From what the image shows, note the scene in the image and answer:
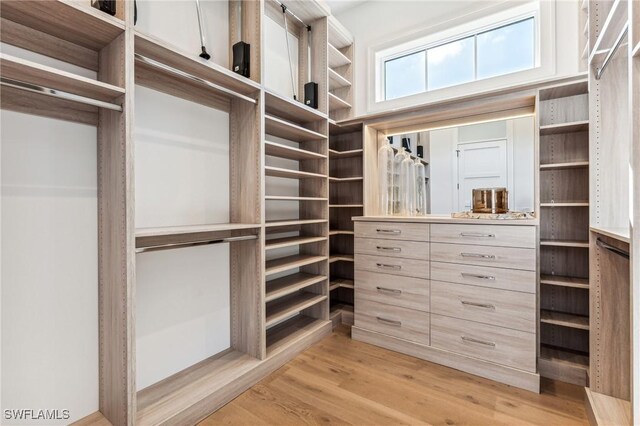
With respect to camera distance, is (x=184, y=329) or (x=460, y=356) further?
(x=460, y=356)

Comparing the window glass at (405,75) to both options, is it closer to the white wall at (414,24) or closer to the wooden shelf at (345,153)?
the white wall at (414,24)

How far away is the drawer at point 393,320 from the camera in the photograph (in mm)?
2240

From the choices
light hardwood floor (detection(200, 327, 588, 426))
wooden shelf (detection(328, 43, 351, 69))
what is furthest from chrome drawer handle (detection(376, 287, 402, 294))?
wooden shelf (detection(328, 43, 351, 69))

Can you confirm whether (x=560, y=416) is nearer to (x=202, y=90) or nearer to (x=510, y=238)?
(x=510, y=238)

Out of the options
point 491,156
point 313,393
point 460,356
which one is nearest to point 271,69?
point 491,156

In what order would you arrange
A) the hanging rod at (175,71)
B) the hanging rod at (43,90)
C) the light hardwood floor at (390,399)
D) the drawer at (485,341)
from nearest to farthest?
the hanging rod at (43,90) → the hanging rod at (175,71) → the light hardwood floor at (390,399) → the drawer at (485,341)

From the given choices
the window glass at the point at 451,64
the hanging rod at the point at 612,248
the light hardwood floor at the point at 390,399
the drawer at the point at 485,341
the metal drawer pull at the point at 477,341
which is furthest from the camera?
the window glass at the point at 451,64

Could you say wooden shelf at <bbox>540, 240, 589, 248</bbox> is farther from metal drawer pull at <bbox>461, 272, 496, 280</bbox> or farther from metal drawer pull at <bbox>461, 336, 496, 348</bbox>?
metal drawer pull at <bbox>461, 336, 496, 348</bbox>

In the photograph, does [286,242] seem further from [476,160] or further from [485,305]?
[476,160]

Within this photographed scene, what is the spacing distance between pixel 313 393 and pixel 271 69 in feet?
8.05

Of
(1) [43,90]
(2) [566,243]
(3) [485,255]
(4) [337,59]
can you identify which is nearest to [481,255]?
(3) [485,255]

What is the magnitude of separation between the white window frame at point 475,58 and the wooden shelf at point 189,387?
8.16ft

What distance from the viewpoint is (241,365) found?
1955 mm

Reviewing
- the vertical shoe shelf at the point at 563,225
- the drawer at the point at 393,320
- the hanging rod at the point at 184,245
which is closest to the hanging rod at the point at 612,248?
the vertical shoe shelf at the point at 563,225
